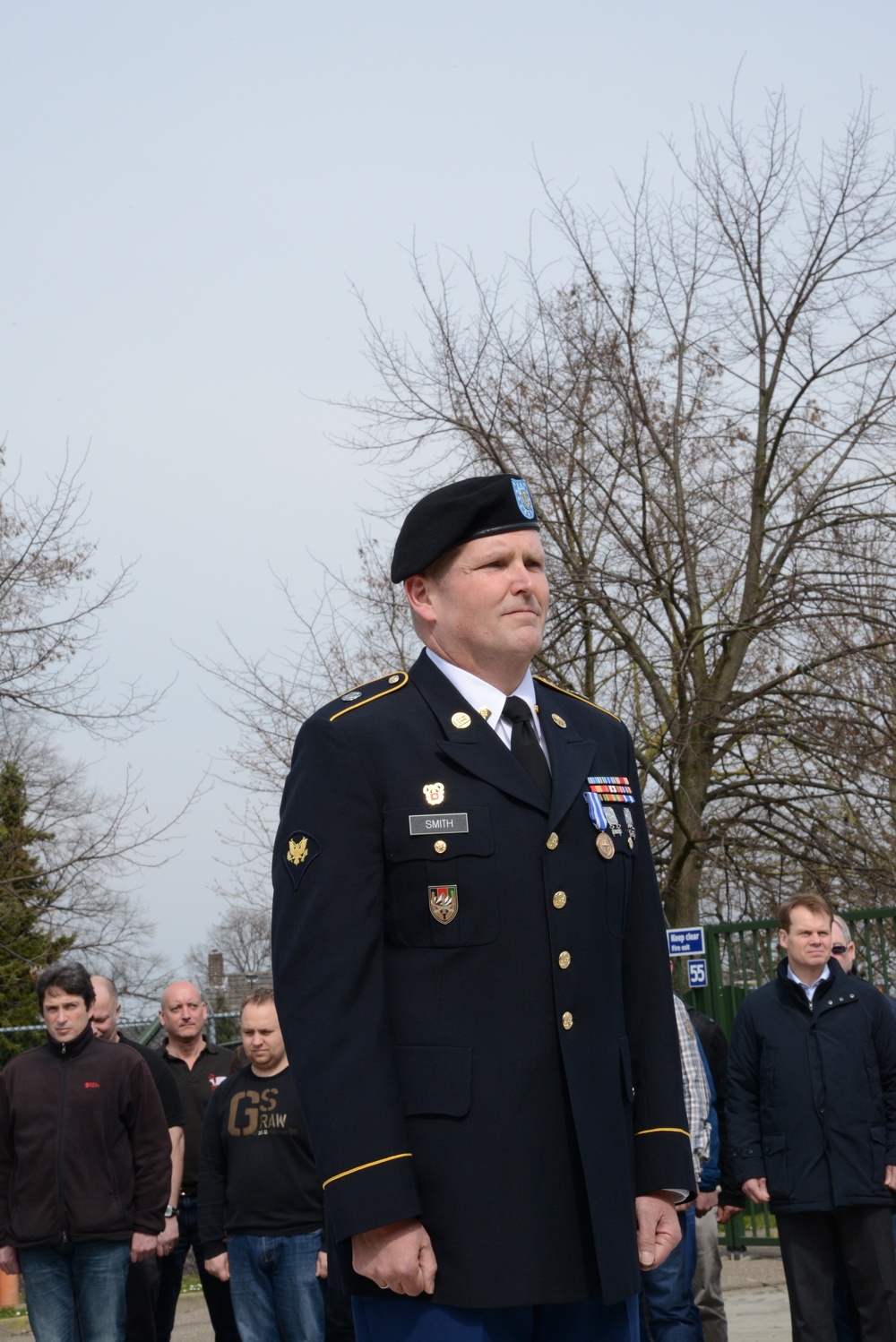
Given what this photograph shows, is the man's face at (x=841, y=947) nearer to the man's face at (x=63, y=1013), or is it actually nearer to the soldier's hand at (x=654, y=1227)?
the man's face at (x=63, y=1013)

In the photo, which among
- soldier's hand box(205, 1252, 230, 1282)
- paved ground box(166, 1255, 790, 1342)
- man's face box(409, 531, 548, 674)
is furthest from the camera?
paved ground box(166, 1255, 790, 1342)

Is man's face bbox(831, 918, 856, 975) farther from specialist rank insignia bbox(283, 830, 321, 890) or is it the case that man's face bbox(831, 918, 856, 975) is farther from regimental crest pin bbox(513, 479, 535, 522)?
specialist rank insignia bbox(283, 830, 321, 890)

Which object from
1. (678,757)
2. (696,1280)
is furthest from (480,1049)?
(678,757)

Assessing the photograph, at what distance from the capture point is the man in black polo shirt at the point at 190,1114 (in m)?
7.96

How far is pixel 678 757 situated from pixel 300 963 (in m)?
12.0

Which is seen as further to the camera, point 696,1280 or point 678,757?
point 678,757

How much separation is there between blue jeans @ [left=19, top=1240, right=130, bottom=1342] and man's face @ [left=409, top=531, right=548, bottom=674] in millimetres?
4975

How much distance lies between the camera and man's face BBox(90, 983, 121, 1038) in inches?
318

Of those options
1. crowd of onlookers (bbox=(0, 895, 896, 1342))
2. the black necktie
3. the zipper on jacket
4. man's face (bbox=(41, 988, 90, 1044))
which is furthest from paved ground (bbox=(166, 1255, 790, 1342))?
the black necktie

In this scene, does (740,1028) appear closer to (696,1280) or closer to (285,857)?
(696,1280)

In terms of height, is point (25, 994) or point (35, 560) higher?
point (35, 560)

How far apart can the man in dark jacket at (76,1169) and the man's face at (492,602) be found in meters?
4.77

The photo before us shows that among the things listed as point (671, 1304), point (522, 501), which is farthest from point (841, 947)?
point (522, 501)

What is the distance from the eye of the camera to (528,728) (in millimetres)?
2828
